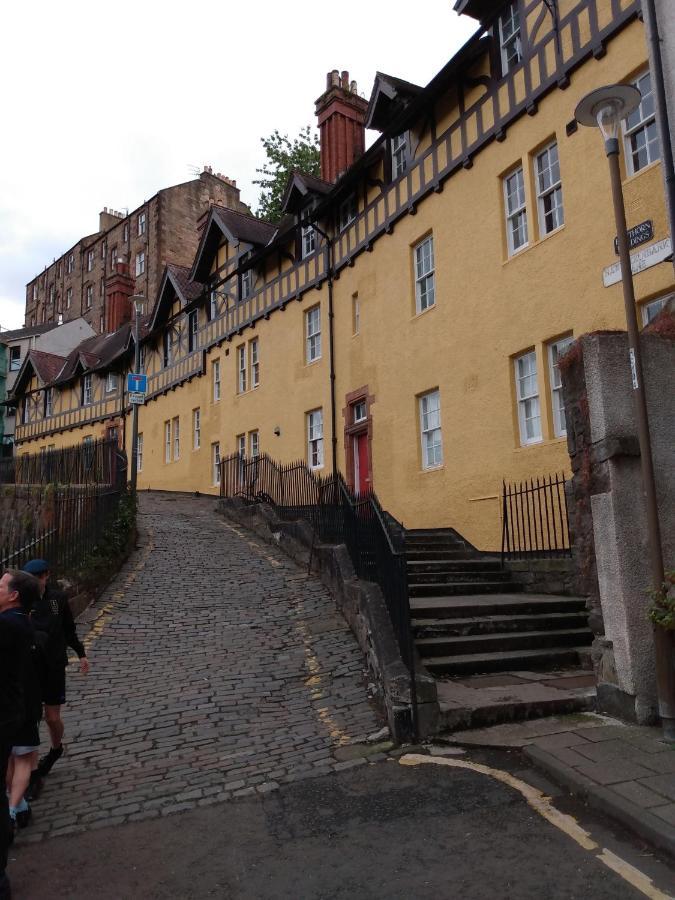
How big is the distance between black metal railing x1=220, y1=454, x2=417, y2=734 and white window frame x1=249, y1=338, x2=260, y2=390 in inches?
111

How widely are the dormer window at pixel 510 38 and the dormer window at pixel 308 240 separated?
8.44m

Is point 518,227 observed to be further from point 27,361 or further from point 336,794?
point 27,361

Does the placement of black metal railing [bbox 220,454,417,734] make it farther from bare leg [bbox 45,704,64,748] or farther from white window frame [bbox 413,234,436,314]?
white window frame [bbox 413,234,436,314]

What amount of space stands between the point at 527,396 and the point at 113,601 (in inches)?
312

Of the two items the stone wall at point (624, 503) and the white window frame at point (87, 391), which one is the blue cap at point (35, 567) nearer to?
the stone wall at point (624, 503)

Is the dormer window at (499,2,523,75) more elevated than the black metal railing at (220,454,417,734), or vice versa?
the dormer window at (499,2,523,75)

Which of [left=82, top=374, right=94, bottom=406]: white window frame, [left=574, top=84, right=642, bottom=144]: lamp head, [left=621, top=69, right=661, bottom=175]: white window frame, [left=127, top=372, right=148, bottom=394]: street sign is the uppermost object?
[left=82, top=374, right=94, bottom=406]: white window frame

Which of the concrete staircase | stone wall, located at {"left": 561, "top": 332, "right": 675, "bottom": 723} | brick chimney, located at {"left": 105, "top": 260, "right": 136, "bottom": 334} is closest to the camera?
stone wall, located at {"left": 561, "top": 332, "right": 675, "bottom": 723}

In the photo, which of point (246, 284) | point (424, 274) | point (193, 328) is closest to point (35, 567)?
point (424, 274)

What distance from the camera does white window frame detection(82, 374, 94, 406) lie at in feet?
120

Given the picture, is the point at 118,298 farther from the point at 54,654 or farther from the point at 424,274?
the point at 54,654

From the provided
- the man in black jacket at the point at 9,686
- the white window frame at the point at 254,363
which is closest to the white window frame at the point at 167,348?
the white window frame at the point at 254,363

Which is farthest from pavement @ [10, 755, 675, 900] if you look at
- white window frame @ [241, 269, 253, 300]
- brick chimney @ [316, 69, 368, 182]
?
white window frame @ [241, 269, 253, 300]

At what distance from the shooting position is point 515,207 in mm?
12625
